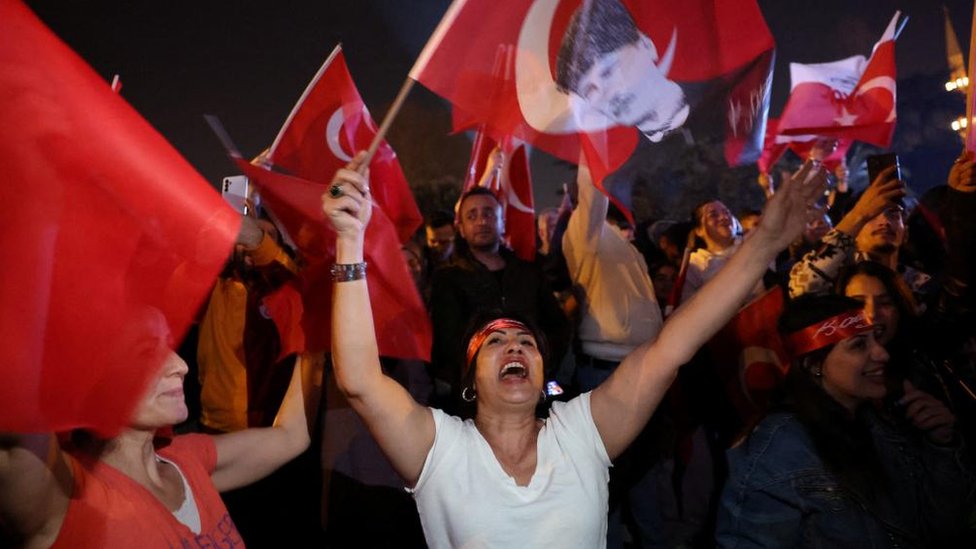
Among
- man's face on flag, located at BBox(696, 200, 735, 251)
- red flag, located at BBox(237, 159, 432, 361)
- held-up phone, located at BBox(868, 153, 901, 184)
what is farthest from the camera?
man's face on flag, located at BBox(696, 200, 735, 251)

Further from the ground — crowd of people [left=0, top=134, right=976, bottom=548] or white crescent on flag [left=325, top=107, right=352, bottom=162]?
white crescent on flag [left=325, top=107, right=352, bottom=162]

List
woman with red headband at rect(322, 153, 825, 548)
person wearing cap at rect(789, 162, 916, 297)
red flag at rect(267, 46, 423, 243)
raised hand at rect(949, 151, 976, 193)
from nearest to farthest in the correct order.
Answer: woman with red headband at rect(322, 153, 825, 548)
raised hand at rect(949, 151, 976, 193)
person wearing cap at rect(789, 162, 916, 297)
red flag at rect(267, 46, 423, 243)

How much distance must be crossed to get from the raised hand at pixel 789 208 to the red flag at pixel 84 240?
5.43ft

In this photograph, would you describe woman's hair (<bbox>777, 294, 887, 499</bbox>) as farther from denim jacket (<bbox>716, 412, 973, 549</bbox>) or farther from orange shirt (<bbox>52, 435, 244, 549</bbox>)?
orange shirt (<bbox>52, 435, 244, 549</bbox>)

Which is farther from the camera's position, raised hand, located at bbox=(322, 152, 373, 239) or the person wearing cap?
the person wearing cap

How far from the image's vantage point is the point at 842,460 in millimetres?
2859

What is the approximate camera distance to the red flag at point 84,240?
1.74 metres

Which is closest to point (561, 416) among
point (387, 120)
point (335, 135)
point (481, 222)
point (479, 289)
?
point (387, 120)

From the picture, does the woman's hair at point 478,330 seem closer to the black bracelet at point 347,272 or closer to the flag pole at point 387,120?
the black bracelet at point 347,272

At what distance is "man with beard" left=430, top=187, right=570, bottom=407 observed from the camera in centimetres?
484

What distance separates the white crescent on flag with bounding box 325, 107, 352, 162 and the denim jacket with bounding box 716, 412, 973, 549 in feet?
9.70

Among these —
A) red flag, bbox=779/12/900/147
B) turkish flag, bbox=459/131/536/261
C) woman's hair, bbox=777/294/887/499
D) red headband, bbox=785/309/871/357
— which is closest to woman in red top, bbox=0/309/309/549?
woman's hair, bbox=777/294/887/499

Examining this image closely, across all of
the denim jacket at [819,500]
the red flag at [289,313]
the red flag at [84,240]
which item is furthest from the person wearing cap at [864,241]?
the red flag at [84,240]

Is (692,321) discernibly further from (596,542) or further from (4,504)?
(4,504)
